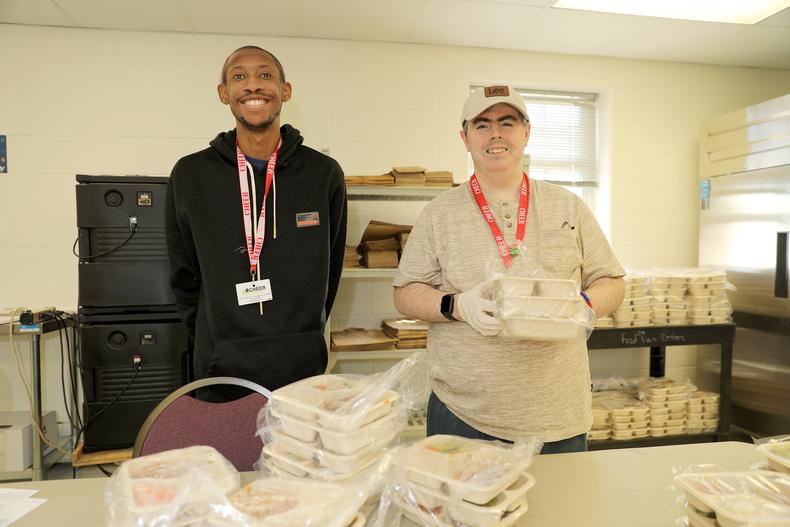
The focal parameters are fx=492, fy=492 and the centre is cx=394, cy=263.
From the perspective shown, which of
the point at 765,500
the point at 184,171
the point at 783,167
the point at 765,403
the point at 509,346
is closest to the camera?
the point at 765,500

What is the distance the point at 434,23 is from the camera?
122 inches

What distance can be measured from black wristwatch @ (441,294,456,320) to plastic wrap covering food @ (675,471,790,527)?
2.26ft

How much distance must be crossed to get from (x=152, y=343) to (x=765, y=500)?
8.82 feet

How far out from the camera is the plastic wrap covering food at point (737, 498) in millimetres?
782

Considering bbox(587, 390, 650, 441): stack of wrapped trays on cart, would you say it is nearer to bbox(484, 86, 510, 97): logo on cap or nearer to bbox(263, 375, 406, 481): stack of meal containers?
bbox(484, 86, 510, 97): logo on cap

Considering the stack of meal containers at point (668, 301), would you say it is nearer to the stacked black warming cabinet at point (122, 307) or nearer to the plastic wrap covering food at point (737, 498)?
the plastic wrap covering food at point (737, 498)

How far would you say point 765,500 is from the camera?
834 millimetres

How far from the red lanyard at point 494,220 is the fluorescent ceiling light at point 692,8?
6.22 ft

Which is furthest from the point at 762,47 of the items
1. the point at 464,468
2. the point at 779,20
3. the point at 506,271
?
the point at 464,468

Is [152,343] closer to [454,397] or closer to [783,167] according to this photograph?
[454,397]

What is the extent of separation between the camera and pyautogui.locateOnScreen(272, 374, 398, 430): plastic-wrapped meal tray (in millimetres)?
872

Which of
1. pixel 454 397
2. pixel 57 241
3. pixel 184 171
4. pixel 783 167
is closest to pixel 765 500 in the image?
pixel 454 397

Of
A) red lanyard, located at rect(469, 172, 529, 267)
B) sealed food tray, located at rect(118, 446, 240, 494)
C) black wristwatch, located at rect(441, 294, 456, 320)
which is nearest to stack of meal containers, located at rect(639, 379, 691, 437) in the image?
red lanyard, located at rect(469, 172, 529, 267)

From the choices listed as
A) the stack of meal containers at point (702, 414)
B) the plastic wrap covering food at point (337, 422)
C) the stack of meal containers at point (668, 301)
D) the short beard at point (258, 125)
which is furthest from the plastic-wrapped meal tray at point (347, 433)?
the stack of meal containers at point (702, 414)
